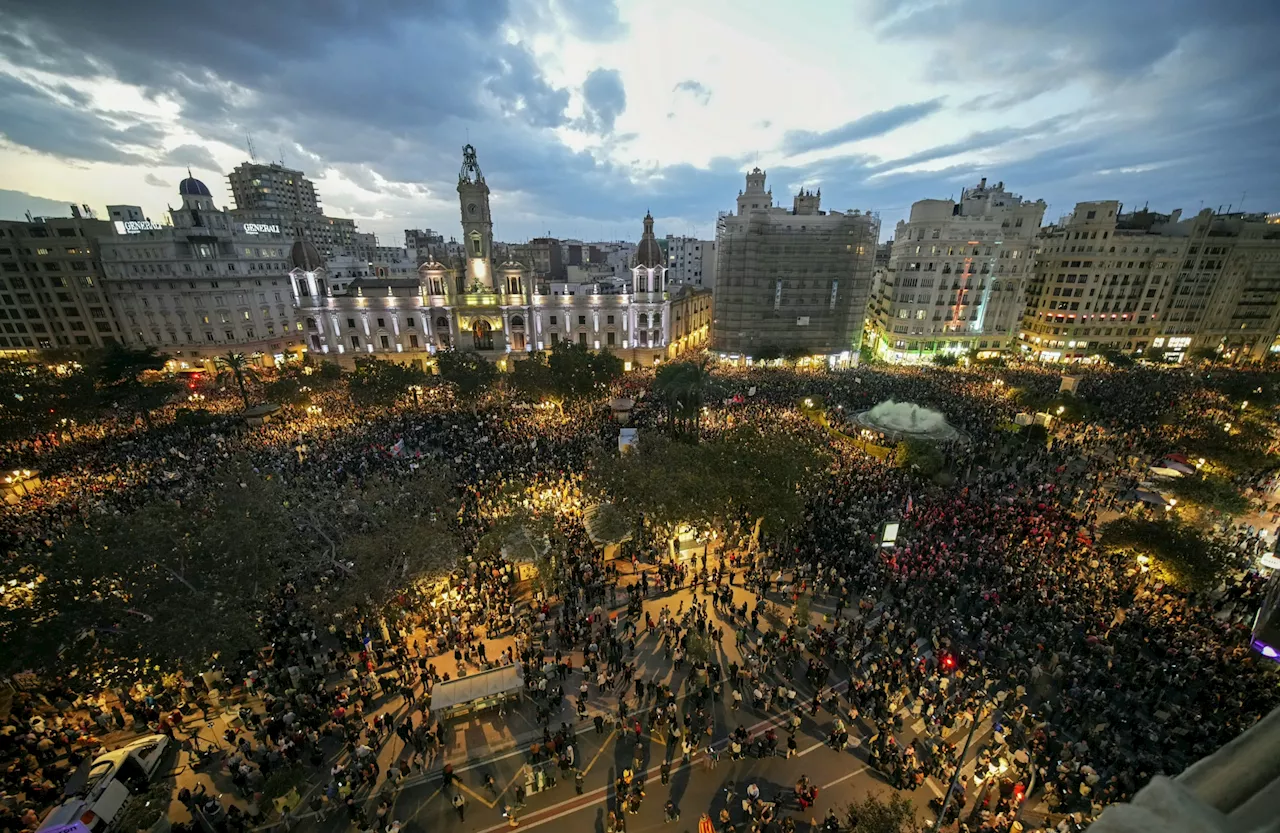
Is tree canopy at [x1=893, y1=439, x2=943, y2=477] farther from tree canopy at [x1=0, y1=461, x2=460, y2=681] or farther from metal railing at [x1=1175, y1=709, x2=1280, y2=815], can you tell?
metal railing at [x1=1175, y1=709, x2=1280, y2=815]

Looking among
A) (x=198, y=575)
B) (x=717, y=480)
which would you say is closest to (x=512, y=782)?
(x=198, y=575)

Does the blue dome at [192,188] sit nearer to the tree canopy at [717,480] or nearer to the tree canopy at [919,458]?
the tree canopy at [717,480]

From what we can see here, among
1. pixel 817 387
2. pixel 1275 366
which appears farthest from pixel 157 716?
pixel 1275 366

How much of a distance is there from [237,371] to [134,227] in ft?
143

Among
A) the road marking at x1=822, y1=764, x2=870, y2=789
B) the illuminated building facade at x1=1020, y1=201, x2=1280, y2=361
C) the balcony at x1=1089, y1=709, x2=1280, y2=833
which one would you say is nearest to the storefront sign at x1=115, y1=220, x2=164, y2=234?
the road marking at x1=822, y1=764, x2=870, y2=789

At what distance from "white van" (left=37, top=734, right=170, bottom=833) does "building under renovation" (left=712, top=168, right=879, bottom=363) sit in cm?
6374

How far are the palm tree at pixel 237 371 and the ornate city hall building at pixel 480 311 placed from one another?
9620mm

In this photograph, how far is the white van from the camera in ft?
43.8

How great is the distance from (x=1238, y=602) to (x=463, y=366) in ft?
170

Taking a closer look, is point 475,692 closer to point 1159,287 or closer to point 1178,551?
point 1178,551

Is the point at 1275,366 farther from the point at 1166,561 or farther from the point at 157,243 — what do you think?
the point at 157,243

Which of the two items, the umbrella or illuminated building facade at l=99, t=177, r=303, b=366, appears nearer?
the umbrella

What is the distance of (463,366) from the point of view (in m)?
49.3

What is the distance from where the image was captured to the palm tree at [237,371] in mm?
46906
